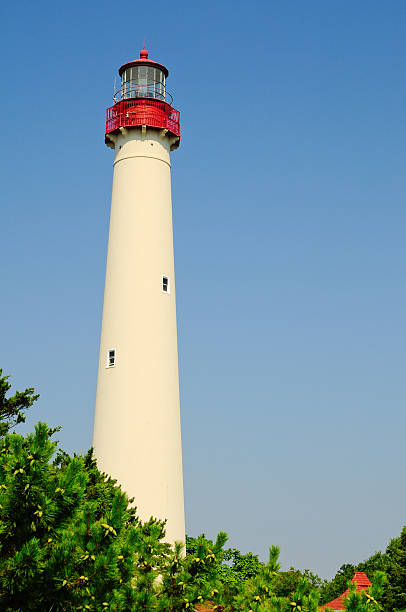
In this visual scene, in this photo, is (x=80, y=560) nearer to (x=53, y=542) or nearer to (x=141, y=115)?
(x=53, y=542)

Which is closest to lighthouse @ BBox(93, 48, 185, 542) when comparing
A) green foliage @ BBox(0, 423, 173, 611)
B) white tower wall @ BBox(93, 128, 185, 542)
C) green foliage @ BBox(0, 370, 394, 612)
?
white tower wall @ BBox(93, 128, 185, 542)

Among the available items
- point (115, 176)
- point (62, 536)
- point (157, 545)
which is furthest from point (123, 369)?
point (62, 536)

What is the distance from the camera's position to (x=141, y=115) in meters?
37.1

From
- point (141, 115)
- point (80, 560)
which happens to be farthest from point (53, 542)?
point (141, 115)

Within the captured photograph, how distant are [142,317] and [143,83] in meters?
11.9

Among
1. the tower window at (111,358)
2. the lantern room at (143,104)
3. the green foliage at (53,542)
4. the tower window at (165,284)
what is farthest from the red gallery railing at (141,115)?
the green foliage at (53,542)

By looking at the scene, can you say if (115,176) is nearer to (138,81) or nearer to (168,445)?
(138,81)

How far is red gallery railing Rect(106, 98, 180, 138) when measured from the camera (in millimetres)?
37000

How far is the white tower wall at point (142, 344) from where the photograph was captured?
3288 cm

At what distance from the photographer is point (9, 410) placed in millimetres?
32594

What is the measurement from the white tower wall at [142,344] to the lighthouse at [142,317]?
42mm

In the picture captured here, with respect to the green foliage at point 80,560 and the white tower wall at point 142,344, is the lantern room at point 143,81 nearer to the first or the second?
the white tower wall at point 142,344

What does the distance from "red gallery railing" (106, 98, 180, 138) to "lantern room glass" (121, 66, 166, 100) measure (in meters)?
0.61

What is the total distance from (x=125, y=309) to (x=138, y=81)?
38.1 ft
